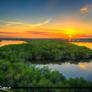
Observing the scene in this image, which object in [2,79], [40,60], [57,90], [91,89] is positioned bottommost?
[40,60]

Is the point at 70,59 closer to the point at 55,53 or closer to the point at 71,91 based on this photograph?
the point at 55,53

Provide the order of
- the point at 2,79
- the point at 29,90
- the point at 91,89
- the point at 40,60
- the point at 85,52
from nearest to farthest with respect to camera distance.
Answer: the point at 91,89, the point at 29,90, the point at 2,79, the point at 40,60, the point at 85,52

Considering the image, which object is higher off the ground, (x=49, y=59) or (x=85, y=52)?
(x=85, y=52)

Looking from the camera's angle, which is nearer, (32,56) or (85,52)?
(32,56)

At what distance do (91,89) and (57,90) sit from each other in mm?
958

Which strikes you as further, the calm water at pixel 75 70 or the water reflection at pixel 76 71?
the calm water at pixel 75 70

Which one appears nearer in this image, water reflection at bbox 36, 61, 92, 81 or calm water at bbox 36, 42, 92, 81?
water reflection at bbox 36, 61, 92, 81

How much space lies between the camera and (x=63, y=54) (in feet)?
41.9

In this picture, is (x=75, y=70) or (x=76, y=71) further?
(x=75, y=70)

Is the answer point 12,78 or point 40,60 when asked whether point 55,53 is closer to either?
point 40,60

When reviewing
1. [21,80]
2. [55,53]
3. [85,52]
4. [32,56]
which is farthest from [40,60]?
[21,80]

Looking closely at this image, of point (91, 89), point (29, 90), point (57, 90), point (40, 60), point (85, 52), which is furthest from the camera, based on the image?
point (85, 52)

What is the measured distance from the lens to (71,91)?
2.55 m

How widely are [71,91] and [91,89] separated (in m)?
0.54
